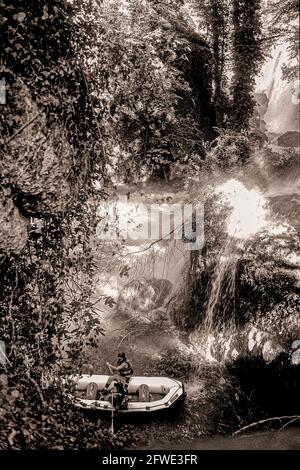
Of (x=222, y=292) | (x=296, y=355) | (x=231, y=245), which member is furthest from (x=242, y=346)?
(x=231, y=245)

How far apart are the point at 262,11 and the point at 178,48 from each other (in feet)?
9.20

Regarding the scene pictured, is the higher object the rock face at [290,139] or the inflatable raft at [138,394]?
the rock face at [290,139]

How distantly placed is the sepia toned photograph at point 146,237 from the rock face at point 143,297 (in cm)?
7

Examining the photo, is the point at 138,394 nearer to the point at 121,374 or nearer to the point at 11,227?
the point at 121,374

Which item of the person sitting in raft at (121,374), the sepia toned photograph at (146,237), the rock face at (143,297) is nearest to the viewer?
the sepia toned photograph at (146,237)

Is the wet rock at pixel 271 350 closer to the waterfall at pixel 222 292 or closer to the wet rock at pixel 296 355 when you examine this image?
the wet rock at pixel 296 355

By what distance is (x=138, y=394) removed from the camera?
8.42 meters

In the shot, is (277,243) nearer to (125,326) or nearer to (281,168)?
(281,168)

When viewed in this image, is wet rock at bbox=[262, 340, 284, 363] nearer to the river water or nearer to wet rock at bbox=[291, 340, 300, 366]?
wet rock at bbox=[291, 340, 300, 366]

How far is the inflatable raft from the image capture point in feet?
25.7

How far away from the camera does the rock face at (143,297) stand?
12.6 meters

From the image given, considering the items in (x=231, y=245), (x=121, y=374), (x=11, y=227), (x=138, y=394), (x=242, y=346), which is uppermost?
(x=11, y=227)

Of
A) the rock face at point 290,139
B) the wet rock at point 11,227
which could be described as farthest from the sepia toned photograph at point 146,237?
the rock face at point 290,139

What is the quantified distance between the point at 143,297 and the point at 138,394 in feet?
15.1
